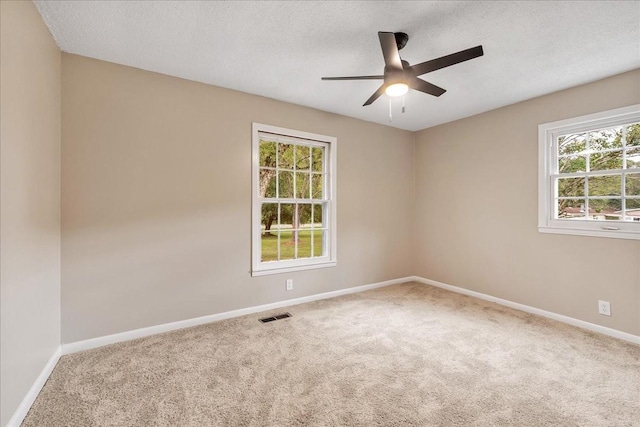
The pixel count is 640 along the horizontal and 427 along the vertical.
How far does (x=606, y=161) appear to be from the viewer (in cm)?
291

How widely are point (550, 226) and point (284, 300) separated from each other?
3.13m

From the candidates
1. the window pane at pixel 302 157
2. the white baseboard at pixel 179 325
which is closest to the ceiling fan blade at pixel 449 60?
the window pane at pixel 302 157

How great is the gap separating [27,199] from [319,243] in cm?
288

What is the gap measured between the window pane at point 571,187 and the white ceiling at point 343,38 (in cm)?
98

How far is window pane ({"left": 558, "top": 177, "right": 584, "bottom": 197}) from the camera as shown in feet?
10.1

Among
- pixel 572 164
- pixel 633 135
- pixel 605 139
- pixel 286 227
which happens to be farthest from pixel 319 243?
pixel 633 135

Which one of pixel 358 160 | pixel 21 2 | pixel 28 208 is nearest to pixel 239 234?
pixel 28 208

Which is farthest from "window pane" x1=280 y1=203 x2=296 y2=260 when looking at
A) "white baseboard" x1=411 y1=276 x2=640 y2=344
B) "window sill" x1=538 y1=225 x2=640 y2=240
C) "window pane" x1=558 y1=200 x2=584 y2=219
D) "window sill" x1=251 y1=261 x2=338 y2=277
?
"window pane" x1=558 y1=200 x2=584 y2=219

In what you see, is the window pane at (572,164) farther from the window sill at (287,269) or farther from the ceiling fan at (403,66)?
the window sill at (287,269)

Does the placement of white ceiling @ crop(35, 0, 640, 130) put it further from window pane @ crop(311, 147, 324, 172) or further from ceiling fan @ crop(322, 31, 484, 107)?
window pane @ crop(311, 147, 324, 172)

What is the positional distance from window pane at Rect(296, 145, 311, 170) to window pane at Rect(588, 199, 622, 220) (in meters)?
3.13

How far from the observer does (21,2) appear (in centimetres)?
167

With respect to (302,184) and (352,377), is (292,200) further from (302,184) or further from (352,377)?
(352,377)

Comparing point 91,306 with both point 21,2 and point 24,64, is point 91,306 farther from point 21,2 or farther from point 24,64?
point 21,2
